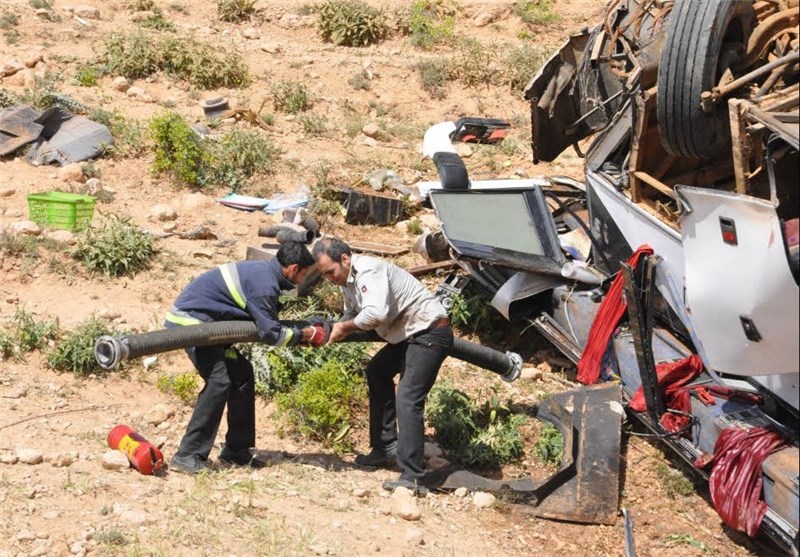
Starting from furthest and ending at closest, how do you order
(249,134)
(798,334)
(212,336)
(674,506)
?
(249,134)
(674,506)
(212,336)
(798,334)

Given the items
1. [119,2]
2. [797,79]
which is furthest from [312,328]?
[119,2]

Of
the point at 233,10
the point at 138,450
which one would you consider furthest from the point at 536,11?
the point at 138,450

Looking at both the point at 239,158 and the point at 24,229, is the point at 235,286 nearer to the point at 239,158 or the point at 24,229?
the point at 24,229

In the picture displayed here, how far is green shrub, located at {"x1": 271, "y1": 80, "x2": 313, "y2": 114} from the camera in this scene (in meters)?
13.3

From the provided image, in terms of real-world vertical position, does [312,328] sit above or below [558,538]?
above

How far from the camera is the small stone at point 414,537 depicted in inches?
231

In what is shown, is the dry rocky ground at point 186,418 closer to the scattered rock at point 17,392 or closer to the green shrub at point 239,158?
the scattered rock at point 17,392

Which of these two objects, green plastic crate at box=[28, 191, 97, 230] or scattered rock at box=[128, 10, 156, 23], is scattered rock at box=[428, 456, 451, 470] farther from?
scattered rock at box=[128, 10, 156, 23]

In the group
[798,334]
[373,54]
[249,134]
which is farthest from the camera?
[373,54]

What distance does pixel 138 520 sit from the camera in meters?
5.57

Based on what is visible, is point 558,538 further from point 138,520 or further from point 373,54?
point 373,54

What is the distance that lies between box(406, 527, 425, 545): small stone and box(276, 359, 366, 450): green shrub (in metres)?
1.35

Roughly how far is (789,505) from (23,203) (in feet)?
24.3

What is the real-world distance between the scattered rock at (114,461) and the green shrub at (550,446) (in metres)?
2.67
